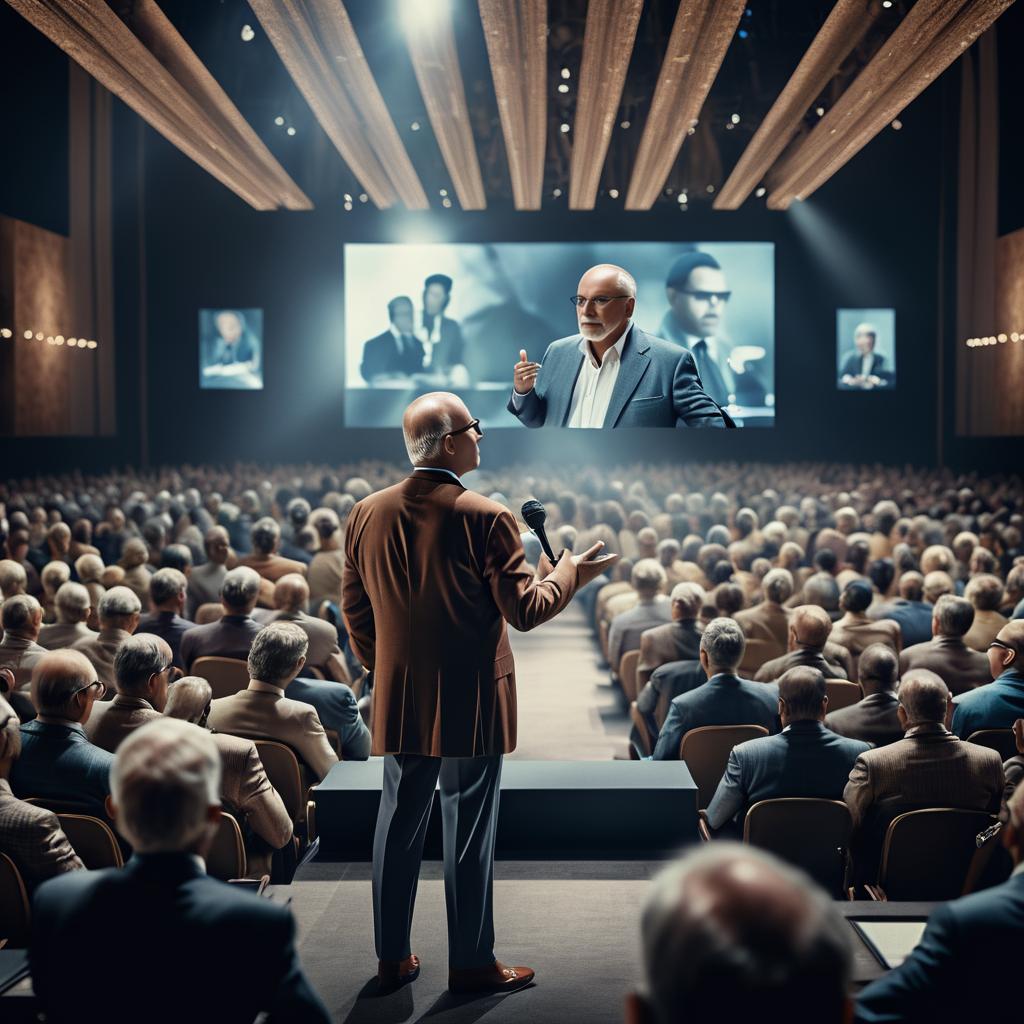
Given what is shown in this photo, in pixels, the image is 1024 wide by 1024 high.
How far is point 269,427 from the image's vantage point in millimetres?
19031

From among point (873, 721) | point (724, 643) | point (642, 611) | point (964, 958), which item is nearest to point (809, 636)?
point (724, 643)

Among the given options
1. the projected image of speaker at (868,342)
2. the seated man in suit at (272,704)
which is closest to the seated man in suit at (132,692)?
the seated man in suit at (272,704)

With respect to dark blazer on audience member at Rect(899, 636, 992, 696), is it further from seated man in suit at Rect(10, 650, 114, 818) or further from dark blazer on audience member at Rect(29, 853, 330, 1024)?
dark blazer on audience member at Rect(29, 853, 330, 1024)

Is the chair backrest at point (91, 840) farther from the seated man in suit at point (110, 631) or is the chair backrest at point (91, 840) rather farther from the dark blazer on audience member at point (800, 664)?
the dark blazer on audience member at point (800, 664)

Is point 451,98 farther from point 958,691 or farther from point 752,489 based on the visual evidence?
point 958,691

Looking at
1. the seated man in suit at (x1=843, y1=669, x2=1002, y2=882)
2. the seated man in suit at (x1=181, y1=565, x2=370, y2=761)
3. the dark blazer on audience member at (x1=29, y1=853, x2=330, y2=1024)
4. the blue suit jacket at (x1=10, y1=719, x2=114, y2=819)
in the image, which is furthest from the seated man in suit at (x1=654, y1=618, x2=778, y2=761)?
the dark blazer on audience member at (x1=29, y1=853, x2=330, y2=1024)

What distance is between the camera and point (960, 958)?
5.84 feet

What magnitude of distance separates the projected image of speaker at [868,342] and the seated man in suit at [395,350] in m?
6.66

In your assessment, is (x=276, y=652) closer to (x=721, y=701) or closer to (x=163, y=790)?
(x=721, y=701)

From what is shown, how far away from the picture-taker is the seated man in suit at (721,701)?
4.51 meters

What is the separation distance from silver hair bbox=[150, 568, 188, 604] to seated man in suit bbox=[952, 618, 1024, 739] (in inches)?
143

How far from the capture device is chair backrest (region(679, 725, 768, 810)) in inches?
170

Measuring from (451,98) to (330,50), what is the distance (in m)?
1.76

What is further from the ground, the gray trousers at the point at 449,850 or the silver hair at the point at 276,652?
the silver hair at the point at 276,652
